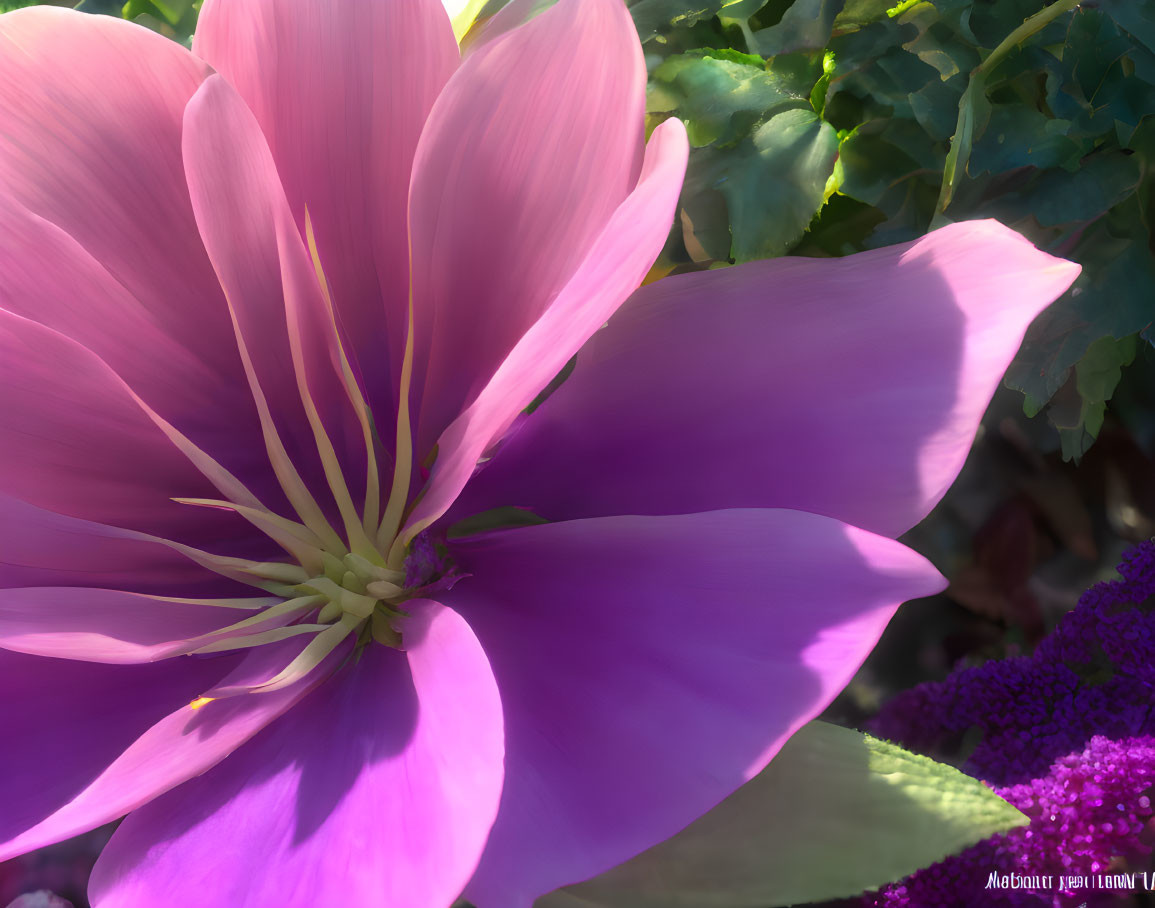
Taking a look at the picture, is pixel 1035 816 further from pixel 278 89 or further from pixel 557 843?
pixel 278 89

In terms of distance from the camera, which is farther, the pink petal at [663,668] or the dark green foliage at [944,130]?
the dark green foliage at [944,130]

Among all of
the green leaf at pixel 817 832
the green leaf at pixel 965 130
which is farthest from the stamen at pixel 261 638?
the green leaf at pixel 965 130

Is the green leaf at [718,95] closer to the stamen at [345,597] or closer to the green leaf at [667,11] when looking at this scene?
the green leaf at [667,11]

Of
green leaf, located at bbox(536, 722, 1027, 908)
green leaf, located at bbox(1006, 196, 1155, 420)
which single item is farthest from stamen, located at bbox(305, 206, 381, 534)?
green leaf, located at bbox(1006, 196, 1155, 420)

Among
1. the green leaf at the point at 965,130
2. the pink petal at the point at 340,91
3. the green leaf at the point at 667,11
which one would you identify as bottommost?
the green leaf at the point at 965,130

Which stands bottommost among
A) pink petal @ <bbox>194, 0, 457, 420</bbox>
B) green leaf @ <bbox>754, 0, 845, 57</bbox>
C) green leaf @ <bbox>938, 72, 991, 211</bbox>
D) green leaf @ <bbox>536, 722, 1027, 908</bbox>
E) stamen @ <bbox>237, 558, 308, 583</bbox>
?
green leaf @ <bbox>536, 722, 1027, 908</bbox>

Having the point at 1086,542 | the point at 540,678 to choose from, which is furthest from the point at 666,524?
the point at 1086,542

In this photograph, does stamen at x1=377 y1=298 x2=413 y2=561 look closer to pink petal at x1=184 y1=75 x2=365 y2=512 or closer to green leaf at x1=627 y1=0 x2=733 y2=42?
pink petal at x1=184 y1=75 x2=365 y2=512
